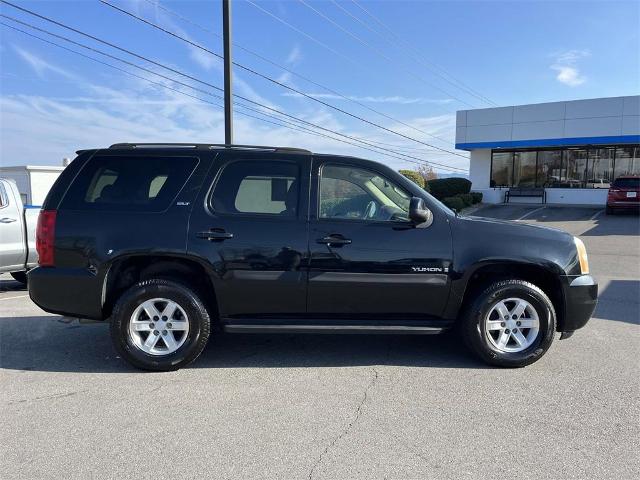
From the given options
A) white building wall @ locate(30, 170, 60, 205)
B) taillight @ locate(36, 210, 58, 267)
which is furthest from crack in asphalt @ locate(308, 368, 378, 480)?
white building wall @ locate(30, 170, 60, 205)

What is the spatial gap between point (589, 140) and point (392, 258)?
2396 cm

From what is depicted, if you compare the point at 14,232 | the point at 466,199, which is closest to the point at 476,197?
the point at 466,199

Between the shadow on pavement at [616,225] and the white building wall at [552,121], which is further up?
the white building wall at [552,121]

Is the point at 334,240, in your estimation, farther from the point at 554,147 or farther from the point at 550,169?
the point at 550,169

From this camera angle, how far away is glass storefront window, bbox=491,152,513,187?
27300 mm

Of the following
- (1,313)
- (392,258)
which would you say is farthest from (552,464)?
(1,313)

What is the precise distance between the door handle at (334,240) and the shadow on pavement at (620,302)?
403 cm

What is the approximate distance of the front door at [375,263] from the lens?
13.9 ft

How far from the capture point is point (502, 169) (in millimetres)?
27562

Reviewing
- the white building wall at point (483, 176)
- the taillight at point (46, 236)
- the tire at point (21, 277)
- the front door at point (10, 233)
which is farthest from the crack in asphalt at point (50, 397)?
the white building wall at point (483, 176)

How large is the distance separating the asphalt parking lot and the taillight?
3.31ft

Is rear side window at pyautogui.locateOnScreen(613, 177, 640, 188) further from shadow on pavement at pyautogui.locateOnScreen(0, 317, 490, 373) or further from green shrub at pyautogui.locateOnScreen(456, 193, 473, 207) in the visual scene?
shadow on pavement at pyautogui.locateOnScreen(0, 317, 490, 373)

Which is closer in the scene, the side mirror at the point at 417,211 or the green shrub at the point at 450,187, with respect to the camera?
the side mirror at the point at 417,211

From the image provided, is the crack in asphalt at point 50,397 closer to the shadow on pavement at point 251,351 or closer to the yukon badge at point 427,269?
the shadow on pavement at point 251,351
